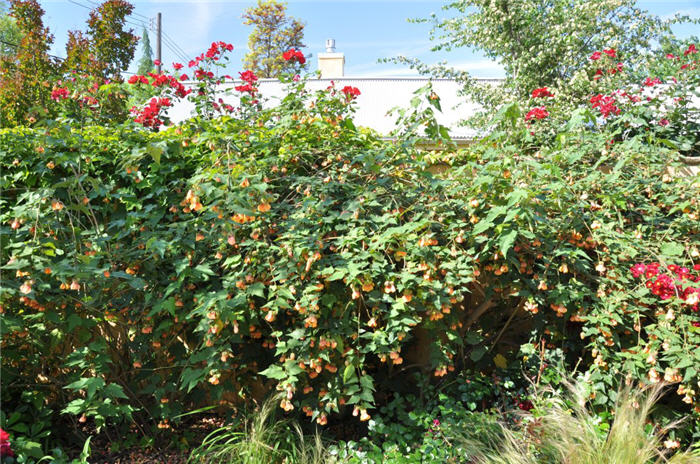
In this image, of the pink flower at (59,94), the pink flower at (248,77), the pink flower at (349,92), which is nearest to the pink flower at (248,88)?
the pink flower at (248,77)

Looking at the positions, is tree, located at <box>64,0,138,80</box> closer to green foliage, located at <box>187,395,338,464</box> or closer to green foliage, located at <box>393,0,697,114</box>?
green foliage, located at <box>393,0,697,114</box>

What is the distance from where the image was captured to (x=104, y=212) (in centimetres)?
270

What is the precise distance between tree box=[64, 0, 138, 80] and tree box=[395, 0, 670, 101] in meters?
6.51

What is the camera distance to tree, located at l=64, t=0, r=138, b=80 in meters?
10.0

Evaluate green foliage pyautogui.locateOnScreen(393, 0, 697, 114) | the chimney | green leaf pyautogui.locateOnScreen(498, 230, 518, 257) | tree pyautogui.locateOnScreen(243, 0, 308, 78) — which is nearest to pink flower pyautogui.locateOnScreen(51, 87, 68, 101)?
green leaf pyautogui.locateOnScreen(498, 230, 518, 257)

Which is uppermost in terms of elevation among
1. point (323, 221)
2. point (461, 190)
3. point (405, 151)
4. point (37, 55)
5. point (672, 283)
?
point (37, 55)

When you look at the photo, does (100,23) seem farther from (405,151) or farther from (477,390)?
(477,390)

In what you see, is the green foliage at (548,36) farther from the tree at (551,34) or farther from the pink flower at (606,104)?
the pink flower at (606,104)

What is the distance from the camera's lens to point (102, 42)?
10211mm

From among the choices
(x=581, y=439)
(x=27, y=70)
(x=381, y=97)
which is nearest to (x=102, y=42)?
(x=27, y=70)

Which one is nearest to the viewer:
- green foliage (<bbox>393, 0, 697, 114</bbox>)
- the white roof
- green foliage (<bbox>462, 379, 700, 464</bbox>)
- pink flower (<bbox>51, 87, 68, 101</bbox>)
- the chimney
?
green foliage (<bbox>462, 379, 700, 464</bbox>)

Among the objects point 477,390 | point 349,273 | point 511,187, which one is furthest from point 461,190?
point 477,390

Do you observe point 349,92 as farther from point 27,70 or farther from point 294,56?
point 27,70

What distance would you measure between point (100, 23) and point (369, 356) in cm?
993
